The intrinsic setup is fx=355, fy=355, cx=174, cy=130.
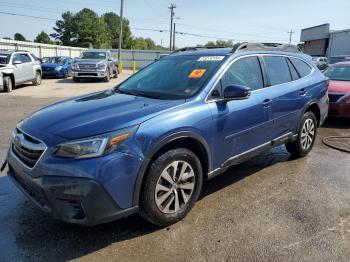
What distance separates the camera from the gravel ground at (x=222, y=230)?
10.1 feet

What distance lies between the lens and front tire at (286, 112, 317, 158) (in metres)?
5.56

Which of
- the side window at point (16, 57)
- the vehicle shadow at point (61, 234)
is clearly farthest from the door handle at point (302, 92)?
the side window at point (16, 57)

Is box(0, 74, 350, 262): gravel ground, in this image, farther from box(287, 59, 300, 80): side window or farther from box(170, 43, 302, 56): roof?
box(170, 43, 302, 56): roof

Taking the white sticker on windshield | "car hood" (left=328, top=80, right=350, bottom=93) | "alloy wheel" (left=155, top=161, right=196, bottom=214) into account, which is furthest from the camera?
"car hood" (left=328, top=80, right=350, bottom=93)

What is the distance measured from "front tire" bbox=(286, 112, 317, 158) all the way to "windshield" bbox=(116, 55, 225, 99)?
213cm

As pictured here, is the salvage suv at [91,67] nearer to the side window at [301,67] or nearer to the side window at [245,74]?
the side window at [301,67]

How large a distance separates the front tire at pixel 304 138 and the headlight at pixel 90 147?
3.52 meters

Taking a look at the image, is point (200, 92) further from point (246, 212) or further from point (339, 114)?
point (339, 114)

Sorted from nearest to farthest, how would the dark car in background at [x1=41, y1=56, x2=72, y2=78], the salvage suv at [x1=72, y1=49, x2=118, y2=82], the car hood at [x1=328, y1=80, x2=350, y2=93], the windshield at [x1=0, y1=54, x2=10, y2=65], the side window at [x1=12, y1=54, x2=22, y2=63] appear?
the car hood at [x1=328, y1=80, x2=350, y2=93] → the windshield at [x1=0, y1=54, x2=10, y2=65] → the side window at [x1=12, y1=54, x2=22, y2=63] → the salvage suv at [x1=72, y1=49, x2=118, y2=82] → the dark car in background at [x1=41, y1=56, x2=72, y2=78]

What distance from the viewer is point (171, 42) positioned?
60062 millimetres

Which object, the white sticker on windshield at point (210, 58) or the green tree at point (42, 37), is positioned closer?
the white sticker on windshield at point (210, 58)

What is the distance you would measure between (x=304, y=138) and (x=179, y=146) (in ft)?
9.74

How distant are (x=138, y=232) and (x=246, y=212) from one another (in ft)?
4.00

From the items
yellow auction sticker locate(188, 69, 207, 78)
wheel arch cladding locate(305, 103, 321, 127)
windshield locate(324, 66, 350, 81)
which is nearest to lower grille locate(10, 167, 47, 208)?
yellow auction sticker locate(188, 69, 207, 78)
